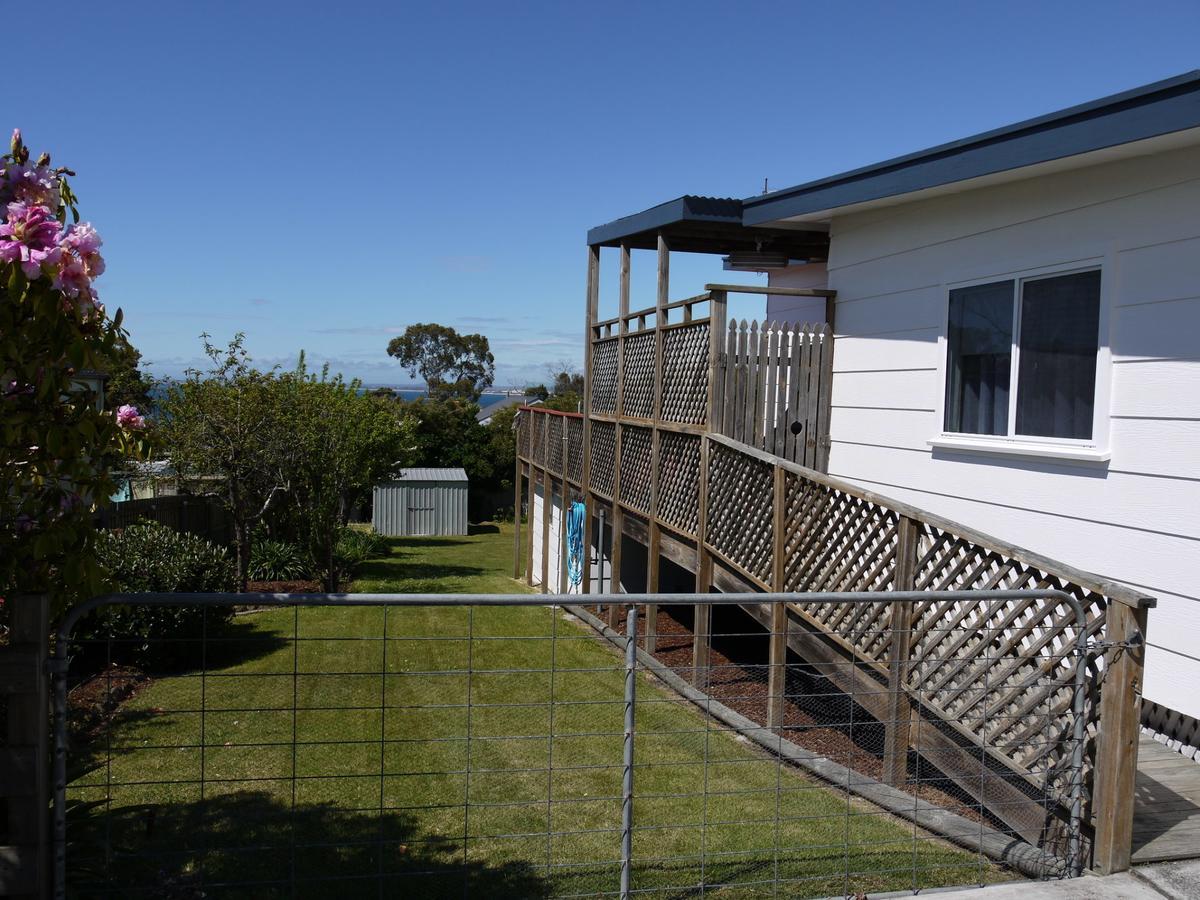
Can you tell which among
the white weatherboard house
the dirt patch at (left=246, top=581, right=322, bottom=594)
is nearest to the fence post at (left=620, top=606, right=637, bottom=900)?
the white weatherboard house

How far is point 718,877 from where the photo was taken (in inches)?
165

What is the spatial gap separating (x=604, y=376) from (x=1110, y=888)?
410 inches

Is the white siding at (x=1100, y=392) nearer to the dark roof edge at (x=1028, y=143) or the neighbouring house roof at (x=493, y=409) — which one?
the dark roof edge at (x=1028, y=143)

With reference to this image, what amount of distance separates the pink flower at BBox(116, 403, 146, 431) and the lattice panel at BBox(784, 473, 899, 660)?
13.6ft

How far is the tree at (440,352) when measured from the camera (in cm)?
8112

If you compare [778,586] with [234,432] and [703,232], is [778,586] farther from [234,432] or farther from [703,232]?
[234,432]

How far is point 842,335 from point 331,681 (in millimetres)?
5892

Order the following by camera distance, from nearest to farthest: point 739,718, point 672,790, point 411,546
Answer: point 672,790 < point 739,718 < point 411,546

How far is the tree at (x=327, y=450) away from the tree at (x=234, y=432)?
349mm

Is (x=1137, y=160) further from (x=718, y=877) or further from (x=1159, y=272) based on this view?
(x=718, y=877)

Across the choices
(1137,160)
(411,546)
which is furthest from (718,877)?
(411,546)

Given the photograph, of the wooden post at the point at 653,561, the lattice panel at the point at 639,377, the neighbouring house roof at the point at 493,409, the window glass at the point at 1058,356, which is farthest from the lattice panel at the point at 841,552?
the neighbouring house roof at the point at 493,409

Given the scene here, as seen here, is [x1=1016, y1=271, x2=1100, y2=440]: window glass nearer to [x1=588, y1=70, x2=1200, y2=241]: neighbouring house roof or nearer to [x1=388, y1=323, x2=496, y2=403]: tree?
[x1=588, y1=70, x2=1200, y2=241]: neighbouring house roof

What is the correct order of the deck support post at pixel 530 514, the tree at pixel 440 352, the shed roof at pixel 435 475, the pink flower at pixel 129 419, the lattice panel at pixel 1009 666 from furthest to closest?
1. the tree at pixel 440 352
2. the shed roof at pixel 435 475
3. the deck support post at pixel 530 514
4. the lattice panel at pixel 1009 666
5. the pink flower at pixel 129 419
